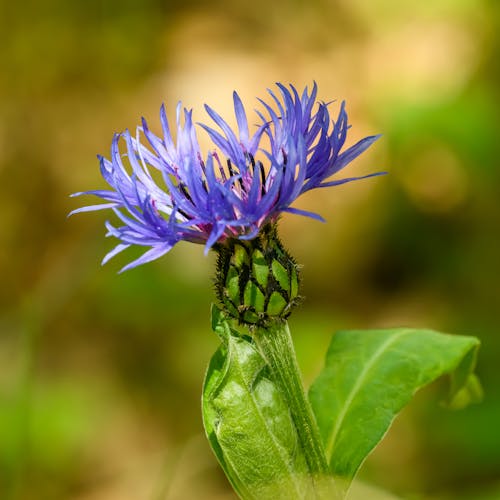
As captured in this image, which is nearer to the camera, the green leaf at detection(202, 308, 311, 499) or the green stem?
the green leaf at detection(202, 308, 311, 499)

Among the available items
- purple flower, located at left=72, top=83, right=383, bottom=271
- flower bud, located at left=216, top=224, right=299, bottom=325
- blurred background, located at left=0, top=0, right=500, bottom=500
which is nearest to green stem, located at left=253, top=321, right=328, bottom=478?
flower bud, located at left=216, top=224, right=299, bottom=325

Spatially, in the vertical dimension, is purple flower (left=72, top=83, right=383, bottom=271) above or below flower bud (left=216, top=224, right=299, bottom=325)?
above

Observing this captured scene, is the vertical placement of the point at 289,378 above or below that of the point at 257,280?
below

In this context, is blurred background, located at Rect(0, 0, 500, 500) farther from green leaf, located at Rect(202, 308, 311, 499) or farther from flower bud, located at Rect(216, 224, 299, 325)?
flower bud, located at Rect(216, 224, 299, 325)

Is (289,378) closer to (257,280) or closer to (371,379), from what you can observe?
(257,280)

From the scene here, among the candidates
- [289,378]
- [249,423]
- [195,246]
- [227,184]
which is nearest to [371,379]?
[289,378]
